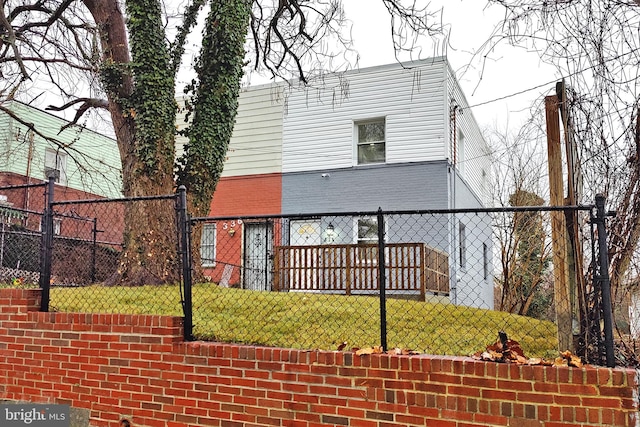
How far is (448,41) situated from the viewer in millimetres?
4738

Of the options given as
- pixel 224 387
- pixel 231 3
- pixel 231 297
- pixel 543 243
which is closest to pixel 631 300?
pixel 224 387

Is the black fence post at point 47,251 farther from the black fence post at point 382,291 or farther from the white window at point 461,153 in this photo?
the white window at point 461,153

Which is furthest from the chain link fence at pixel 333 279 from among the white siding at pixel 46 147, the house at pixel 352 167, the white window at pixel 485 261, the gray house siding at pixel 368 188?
the white siding at pixel 46 147

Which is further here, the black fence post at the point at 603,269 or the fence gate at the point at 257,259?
the fence gate at the point at 257,259

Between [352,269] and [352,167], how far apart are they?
13.0 ft

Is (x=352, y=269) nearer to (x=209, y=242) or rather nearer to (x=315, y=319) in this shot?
(x=315, y=319)

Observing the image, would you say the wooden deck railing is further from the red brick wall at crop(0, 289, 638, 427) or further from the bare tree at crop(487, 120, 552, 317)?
the red brick wall at crop(0, 289, 638, 427)

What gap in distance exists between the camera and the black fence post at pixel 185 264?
448cm

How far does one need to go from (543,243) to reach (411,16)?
25.4 feet

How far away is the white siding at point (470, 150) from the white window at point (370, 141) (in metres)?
1.73

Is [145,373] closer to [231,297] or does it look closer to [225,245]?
[231,297]

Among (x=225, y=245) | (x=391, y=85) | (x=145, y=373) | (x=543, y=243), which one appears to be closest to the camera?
(x=145, y=373)

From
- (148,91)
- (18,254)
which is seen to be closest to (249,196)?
(18,254)

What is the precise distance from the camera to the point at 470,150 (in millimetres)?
15414
